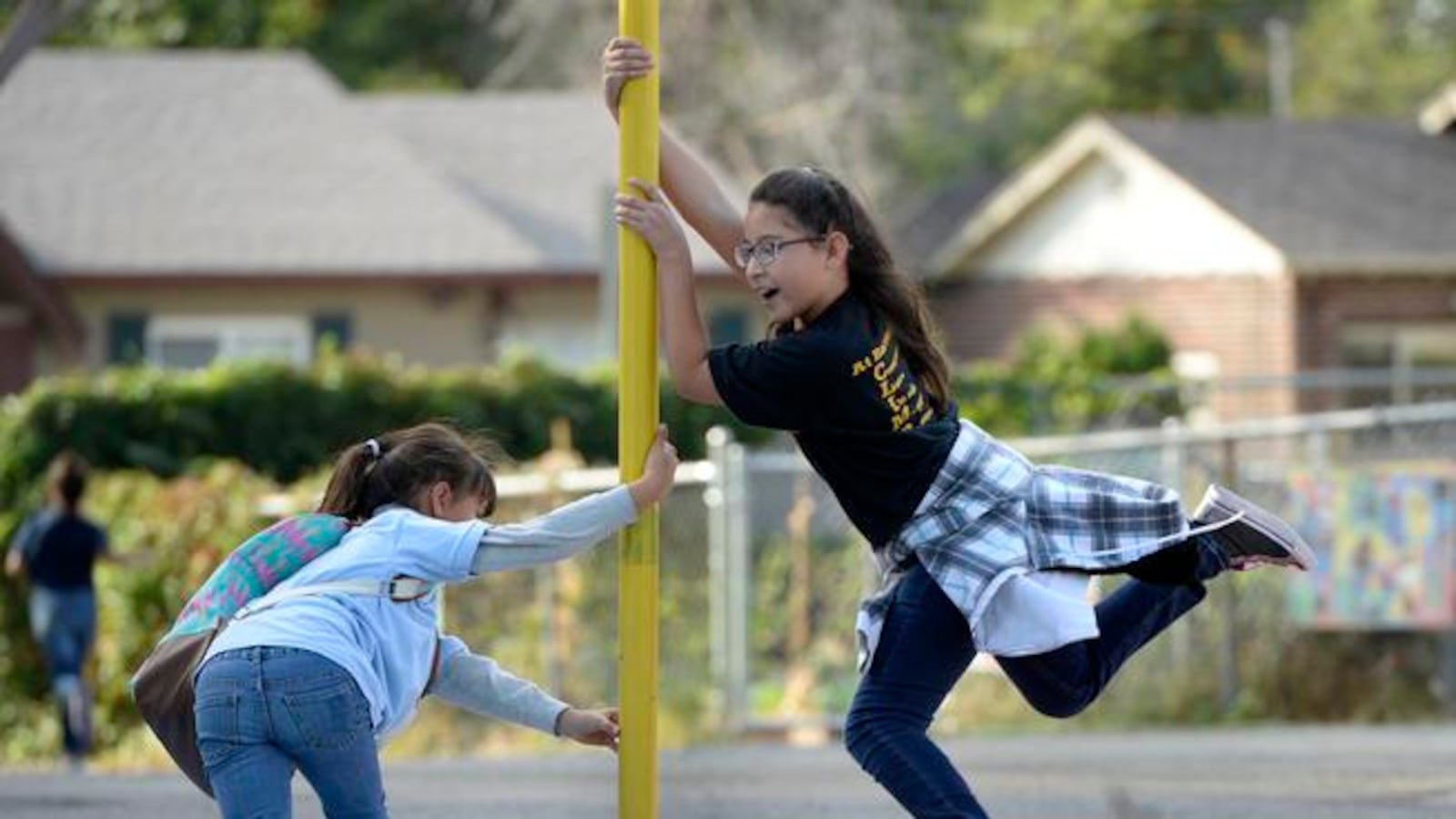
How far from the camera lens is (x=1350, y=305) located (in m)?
33.4

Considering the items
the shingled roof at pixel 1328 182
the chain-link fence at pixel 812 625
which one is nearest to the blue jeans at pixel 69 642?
the chain-link fence at pixel 812 625

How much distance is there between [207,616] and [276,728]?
34cm

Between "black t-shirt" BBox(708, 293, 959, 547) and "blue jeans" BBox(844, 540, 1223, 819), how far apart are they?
20cm

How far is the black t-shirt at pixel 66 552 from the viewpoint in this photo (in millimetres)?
15336

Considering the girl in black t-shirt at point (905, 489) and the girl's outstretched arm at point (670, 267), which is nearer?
the girl's outstretched arm at point (670, 267)

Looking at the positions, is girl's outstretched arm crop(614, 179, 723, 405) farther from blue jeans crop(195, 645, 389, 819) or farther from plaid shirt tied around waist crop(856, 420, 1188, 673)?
blue jeans crop(195, 645, 389, 819)

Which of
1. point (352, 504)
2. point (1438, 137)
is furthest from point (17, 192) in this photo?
point (352, 504)

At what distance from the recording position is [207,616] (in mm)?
5891

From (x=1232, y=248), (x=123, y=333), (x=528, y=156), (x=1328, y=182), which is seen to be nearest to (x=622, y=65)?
(x=123, y=333)

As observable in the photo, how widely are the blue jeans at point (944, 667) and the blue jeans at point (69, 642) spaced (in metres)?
9.53

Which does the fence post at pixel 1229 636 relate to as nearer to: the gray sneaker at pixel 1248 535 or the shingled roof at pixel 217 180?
the gray sneaker at pixel 1248 535

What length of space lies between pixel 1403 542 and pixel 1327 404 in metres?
18.2

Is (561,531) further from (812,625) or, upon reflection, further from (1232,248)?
(1232,248)

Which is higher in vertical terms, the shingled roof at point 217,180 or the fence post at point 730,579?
the shingled roof at point 217,180
